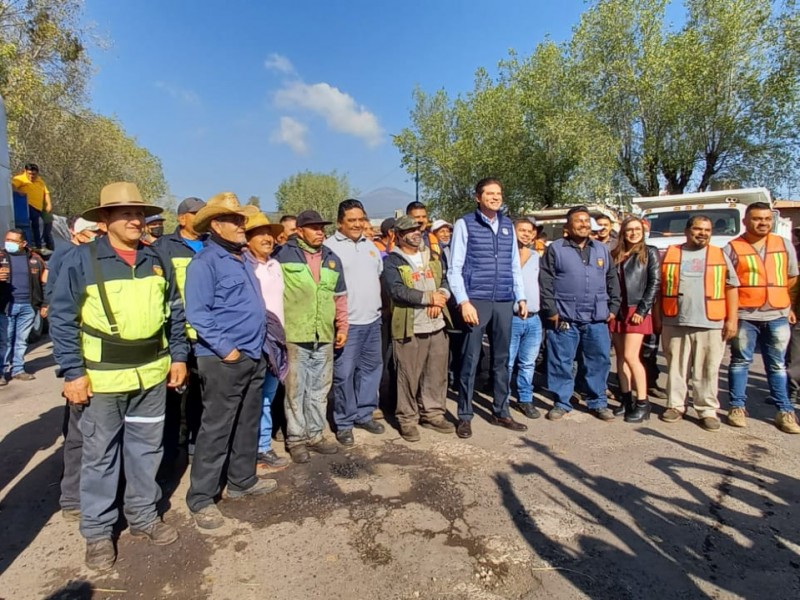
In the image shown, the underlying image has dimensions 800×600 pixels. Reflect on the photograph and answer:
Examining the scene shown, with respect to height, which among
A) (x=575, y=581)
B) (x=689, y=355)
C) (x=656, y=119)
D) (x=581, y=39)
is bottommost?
(x=575, y=581)

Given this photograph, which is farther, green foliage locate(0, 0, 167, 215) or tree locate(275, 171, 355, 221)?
tree locate(275, 171, 355, 221)

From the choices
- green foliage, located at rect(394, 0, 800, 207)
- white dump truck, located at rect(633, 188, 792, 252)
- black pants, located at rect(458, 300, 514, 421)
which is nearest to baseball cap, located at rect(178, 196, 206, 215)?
black pants, located at rect(458, 300, 514, 421)

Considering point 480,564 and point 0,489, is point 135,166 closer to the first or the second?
point 0,489

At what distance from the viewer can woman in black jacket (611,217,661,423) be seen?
15.8 feet

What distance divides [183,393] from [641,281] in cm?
420

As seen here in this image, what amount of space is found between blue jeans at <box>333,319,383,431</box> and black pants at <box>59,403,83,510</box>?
1.94 m

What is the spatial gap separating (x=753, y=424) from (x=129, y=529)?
17.2 feet

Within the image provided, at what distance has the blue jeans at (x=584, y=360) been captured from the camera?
4.93m

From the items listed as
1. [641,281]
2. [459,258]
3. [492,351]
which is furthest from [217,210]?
[641,281]

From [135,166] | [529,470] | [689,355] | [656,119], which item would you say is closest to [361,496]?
[529,470]

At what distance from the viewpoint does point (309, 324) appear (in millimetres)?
3891

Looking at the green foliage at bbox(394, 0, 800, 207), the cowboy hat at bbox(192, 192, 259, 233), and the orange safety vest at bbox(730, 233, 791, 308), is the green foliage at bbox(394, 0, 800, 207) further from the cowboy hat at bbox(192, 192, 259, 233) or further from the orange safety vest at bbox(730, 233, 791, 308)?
the cowboy hat at bbox(192, 192, 259, 233)

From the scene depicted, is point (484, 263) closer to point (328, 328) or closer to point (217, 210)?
point (328, 328)

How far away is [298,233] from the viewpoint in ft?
13.7
